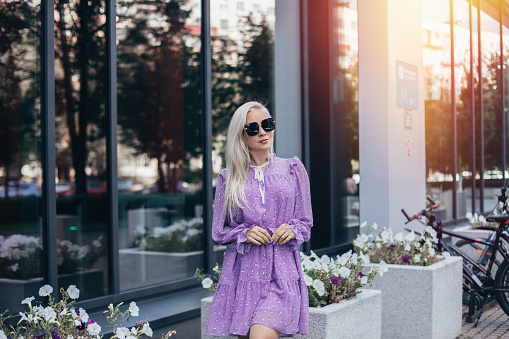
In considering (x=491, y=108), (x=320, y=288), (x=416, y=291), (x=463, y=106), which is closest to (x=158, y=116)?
(x=463, y=106)

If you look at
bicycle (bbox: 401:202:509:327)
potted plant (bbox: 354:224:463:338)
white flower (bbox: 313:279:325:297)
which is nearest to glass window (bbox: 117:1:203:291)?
bicycle (bbox: 401:202:509:327)

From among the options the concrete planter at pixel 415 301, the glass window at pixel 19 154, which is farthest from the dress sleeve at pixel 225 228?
the concrete planter at pixel 415 301

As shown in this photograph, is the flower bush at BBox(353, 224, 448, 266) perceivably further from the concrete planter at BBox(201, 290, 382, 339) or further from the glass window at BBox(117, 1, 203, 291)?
the glass window at BBox(117, 1, 203, 291)

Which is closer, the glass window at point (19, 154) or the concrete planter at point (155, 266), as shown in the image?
the glass window at point (19, 154)

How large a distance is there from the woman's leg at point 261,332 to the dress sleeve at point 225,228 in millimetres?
386

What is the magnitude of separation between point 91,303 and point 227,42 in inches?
257

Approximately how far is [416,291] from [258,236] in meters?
2.54

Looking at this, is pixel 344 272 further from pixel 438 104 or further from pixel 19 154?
pixel 19 154

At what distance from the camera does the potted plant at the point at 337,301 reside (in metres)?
3.72

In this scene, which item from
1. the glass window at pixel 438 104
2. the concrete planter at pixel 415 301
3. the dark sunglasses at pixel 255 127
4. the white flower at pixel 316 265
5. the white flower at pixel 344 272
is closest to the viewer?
→ the dark sunglasses at pixel 255 127

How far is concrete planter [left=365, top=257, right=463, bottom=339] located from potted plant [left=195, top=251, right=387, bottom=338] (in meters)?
0.76

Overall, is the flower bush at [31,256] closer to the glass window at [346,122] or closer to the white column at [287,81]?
the white column at [287,81]

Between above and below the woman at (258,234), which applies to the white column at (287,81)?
above

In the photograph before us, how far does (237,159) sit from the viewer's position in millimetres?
3250
